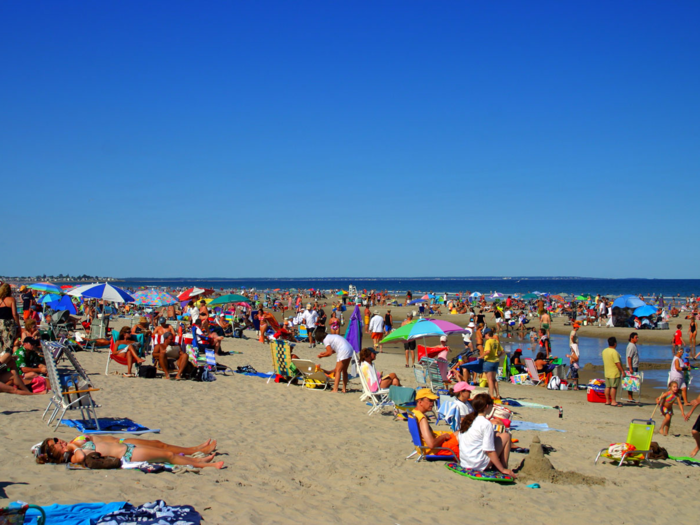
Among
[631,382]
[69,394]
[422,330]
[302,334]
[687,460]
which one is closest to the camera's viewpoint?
[69,394]

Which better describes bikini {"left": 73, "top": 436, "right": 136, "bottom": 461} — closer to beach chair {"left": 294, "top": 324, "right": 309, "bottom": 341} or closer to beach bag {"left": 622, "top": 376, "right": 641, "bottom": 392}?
beach bag {"left": 622, "top": 376, "right": 641, "bottom": 392}

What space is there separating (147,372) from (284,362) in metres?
2.48

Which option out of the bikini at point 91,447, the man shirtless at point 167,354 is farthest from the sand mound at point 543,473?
the man shirtless at point 167,354

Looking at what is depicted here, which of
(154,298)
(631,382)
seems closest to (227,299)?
(154,298)

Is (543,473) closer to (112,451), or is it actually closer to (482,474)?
(482,474)

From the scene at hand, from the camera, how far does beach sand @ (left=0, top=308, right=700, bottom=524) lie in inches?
175

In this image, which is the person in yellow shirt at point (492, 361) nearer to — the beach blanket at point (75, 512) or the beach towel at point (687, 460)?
the beach towel at point (687, 460)

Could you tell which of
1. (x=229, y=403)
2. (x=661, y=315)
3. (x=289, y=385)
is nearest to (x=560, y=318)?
(x=661, y=315)

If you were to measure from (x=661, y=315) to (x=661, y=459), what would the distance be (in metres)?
22.0

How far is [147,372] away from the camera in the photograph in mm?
10156

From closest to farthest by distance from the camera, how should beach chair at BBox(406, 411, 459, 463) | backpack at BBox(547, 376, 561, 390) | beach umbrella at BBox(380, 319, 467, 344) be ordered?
beach chair at BBox(406, 411, 459, 463), beach umbrella at BBox(380, 319, 467, 344), backpack at BBox(547, 376, 561, 390)

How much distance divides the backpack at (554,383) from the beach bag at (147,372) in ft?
26.8

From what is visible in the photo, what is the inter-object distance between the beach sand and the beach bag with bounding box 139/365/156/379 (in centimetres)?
77

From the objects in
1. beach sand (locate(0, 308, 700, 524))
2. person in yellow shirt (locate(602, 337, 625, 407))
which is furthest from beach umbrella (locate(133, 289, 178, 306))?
person in yellow shirt (locate(602, 337, 625, 407))
